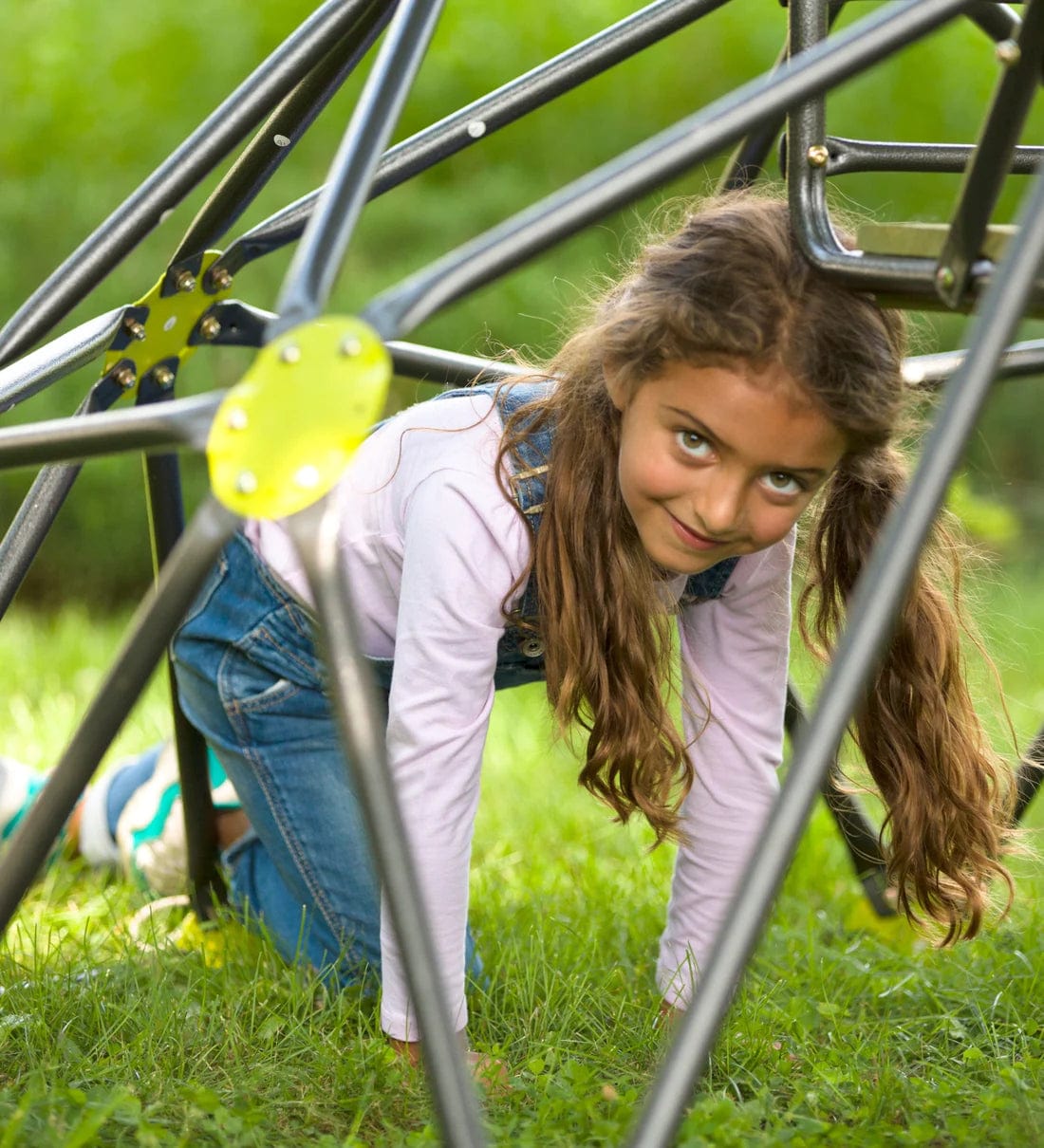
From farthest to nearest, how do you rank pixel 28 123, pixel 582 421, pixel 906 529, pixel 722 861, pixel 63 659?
pixel 28 123
pixel 63 659
pixel 722 861
pixel 582 421
pixel 906 529

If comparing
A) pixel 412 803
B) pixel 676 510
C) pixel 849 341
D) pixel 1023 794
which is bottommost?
pixel 1023 794

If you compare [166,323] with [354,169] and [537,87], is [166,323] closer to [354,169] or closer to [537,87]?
[537,87]

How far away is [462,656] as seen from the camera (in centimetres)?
115

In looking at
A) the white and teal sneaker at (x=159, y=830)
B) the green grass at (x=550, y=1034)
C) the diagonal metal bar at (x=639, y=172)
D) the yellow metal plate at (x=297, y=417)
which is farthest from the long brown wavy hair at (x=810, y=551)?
the white and teal sneaker at (x=159, y=830)

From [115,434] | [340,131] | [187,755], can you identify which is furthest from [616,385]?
[340,131]

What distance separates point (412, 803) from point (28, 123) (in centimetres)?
330

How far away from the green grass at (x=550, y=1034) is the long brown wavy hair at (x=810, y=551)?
12 cm

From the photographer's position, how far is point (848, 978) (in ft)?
4.71

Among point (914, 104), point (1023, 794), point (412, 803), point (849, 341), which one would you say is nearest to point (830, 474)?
point (849, 341)

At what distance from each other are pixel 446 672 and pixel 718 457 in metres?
0.26

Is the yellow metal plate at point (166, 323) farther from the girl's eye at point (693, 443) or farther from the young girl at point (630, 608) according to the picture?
the girl's eye at point (693, 443)

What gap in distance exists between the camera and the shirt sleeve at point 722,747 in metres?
1.35

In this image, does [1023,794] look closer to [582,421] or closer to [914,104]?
[582,421]

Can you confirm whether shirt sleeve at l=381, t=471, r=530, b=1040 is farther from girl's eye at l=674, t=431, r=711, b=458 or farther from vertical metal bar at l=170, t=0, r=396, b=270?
vertical metal bar at l=170, t=0, r=396, b=270
